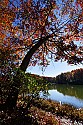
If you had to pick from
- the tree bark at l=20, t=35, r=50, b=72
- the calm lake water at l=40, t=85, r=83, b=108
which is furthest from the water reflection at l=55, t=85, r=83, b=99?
the tree bark at l=20, t=35, r=50, b=72

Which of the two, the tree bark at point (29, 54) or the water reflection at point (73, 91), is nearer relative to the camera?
the tree bark at point (29, 54)

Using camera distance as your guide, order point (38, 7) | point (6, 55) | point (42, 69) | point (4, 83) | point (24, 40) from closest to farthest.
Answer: point (4, 83) < point (6, 55) < point (38, 7) < point (24, 40) < point (42, 69)

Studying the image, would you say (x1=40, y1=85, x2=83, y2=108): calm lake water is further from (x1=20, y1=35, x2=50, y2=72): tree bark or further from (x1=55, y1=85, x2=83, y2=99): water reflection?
(x1=20, y1=35, x2=50, y2=72): tree bark

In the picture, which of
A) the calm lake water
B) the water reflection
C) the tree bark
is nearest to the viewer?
the tree bark

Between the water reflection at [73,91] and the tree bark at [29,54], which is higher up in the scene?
the tree bark at [29,54]

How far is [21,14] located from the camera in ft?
56.5

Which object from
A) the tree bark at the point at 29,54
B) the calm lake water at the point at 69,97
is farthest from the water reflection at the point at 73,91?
the tree bark at the point at 29,54

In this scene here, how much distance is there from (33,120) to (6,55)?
4.65 m

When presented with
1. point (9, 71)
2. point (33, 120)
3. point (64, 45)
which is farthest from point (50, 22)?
point (33, 120)

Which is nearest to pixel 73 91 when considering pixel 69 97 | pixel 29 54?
pixel 69 97

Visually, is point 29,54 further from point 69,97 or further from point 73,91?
point 73,91

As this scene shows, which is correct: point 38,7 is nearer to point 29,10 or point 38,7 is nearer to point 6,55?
point 29,10

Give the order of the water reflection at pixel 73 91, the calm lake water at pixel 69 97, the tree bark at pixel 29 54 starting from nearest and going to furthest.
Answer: the tree bark at pixel 29 54 → the calm lake water at pixel 69 97 → the water reflection at pixel 73 91

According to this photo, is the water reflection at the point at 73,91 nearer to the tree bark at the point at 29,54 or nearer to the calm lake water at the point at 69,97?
the calm lake water at the point at 69,97
